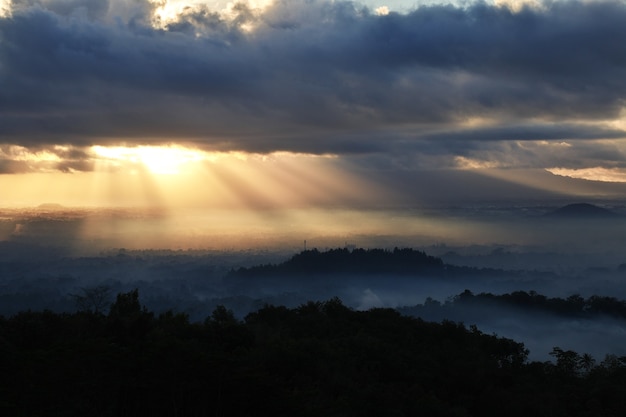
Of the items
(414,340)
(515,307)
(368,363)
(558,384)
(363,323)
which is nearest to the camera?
(368,363)

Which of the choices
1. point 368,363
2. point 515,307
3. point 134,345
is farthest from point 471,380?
point 515,307

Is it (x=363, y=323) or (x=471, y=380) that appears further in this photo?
(x=363, y=323)

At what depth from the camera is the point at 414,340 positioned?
2181 inches

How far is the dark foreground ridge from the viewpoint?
2970 cm

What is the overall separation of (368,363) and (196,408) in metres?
15.0

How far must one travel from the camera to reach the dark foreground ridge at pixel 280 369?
1169 inches

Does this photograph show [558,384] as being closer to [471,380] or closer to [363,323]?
[471,380]

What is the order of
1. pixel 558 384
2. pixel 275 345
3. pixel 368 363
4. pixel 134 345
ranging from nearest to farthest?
pixel 134 345 < pixel 275 345 < pixel 368 363 < pixel 558 384

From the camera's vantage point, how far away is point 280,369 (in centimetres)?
3841

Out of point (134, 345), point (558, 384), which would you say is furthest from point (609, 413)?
point (134, 345)

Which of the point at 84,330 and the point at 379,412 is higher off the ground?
the point at 84,330

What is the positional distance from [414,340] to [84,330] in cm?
2549

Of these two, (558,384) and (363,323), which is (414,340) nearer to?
(363,323)

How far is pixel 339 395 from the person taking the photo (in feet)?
121
